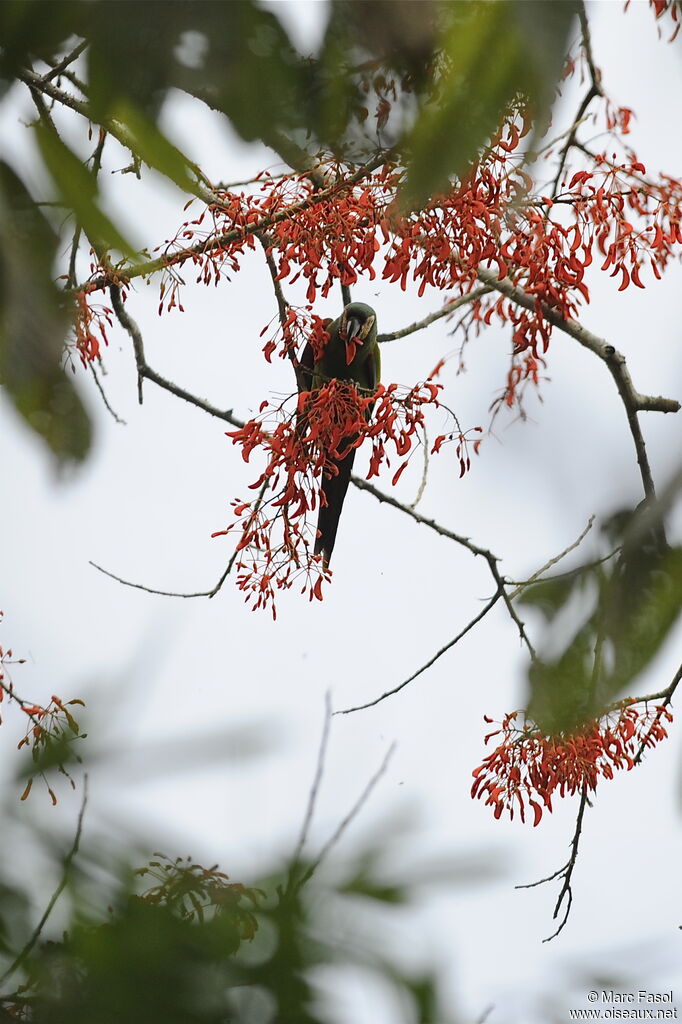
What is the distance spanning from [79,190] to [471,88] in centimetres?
20

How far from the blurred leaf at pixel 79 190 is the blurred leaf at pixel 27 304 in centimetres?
2

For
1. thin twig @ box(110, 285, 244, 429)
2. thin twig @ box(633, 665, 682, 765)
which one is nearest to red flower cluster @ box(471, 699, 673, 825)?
thin twig @ box(633, 665, 682, 765)

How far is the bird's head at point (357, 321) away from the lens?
247 cm

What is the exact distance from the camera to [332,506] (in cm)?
250

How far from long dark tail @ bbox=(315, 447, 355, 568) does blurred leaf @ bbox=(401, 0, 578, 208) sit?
6.36ft

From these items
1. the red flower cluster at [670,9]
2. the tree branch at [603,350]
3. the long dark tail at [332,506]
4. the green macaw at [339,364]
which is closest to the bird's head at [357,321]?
the green macaw at [339,364]

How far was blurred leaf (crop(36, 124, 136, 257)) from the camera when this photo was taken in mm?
432

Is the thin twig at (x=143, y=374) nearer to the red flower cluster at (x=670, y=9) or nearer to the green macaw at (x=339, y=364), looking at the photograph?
the green macaw at (x=339, y=364)

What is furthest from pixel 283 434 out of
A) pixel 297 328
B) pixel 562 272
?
pixel 562 272

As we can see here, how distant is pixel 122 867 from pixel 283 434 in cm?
149

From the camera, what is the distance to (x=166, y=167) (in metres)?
0.49

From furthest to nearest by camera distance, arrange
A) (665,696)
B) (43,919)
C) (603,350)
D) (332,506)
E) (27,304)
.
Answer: (332,506), (603,350), (665,696), (43,919), (27,304)

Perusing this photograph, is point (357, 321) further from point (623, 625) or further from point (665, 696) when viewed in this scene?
point (623, 625)

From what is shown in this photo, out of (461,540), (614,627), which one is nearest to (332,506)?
(461,540)
